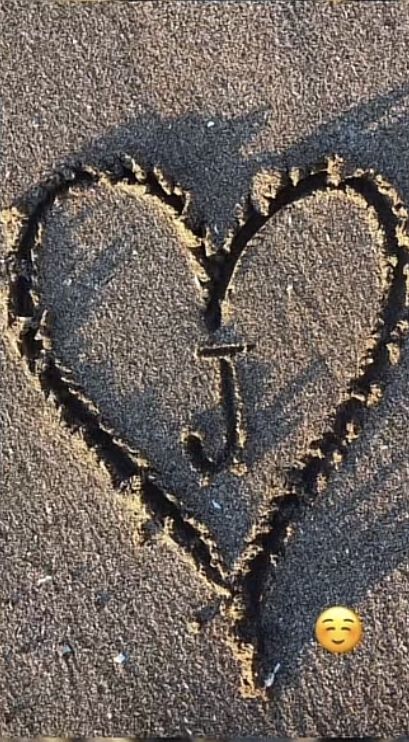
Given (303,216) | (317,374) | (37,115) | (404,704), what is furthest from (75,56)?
(404,704)

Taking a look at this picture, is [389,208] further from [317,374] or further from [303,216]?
[317,374]

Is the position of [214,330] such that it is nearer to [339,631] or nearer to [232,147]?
[232,147]

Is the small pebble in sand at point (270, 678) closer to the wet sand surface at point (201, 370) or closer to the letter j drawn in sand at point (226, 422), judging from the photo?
the wet sand surface at point (201, 370)

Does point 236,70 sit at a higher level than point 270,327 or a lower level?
higher

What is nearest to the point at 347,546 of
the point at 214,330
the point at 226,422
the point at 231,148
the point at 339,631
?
Answer: the point at 339,631

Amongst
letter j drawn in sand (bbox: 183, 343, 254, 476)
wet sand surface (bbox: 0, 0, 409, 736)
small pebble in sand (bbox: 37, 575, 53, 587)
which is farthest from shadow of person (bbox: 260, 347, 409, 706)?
small pebble in sand (bbox: 37, 575, 53, 587)

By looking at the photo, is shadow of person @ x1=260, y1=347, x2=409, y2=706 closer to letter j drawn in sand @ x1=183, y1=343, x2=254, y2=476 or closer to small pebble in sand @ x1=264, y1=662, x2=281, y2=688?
small pebble in sand @ x1=264, y1=662, x2=281, y2=688
